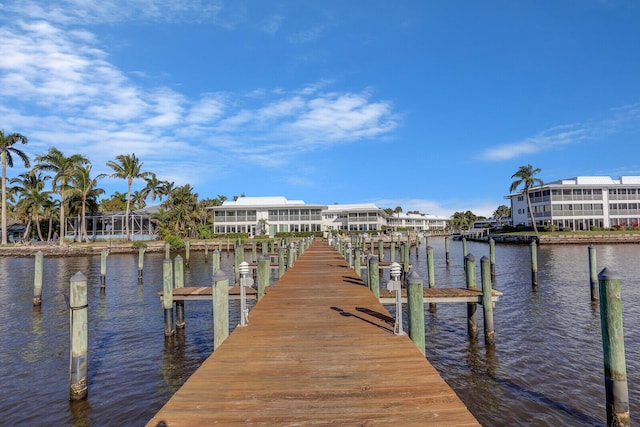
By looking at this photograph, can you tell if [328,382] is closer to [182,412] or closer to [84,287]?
[182,412]

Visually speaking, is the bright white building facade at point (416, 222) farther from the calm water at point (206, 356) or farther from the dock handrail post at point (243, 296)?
the dock handrail post at point (243, 296)

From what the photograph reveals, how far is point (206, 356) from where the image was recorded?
12.0 metres

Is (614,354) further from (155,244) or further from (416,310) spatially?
(155,244)

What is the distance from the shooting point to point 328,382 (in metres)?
5.16

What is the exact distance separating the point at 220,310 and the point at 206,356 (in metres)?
4.39

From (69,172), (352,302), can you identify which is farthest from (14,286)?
(69,172)

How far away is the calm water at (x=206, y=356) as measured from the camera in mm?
8445

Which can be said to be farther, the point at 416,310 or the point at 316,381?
the point at 416,310

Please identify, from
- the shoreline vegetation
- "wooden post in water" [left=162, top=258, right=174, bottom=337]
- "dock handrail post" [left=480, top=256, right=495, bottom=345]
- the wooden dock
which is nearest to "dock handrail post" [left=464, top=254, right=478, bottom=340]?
"dock handrail post" [left=480, top=256, right=495, bottom=345]

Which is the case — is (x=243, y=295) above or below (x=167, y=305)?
above

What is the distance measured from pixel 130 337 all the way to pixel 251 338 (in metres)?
8.98

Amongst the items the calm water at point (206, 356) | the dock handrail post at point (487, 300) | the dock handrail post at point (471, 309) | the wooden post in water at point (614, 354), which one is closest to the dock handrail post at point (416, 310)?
the calm water at point (206, 356)

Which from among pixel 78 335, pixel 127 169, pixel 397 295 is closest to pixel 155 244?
pixel 127 169

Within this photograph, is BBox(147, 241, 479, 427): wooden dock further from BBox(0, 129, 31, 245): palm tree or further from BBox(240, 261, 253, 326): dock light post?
BBox(0, 129, 31, 245): palm tree
